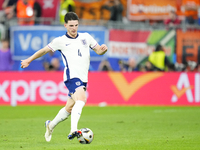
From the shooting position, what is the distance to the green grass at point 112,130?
7.79m

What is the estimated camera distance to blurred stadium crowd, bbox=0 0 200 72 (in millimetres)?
18969

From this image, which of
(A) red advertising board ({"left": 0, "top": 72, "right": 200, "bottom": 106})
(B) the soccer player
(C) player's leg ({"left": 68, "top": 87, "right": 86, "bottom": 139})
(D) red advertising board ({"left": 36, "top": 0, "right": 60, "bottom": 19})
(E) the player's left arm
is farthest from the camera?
(D) red advertising board ({"left": 36, "top": 0, "right": 60, "bottom": 19})

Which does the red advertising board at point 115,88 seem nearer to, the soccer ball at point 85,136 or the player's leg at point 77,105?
the player's leg at point 77,105

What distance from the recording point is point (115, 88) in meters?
17.8

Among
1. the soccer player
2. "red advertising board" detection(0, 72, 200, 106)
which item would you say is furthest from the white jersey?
"red advertising board" detection(0, 72, 200, 106)

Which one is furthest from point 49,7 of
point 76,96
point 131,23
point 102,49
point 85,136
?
point 85,136

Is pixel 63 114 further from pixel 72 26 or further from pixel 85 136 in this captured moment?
pixel 72 26

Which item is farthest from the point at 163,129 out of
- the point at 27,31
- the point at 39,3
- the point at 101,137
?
the point at 39,3

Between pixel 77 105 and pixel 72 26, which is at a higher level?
pixel 72 26

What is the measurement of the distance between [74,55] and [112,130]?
2.96 meters

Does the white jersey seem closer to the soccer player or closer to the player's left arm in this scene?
the soccer player

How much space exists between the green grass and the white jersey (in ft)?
4.10

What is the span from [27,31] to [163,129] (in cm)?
1016

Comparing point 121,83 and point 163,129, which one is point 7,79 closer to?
point 121,83
